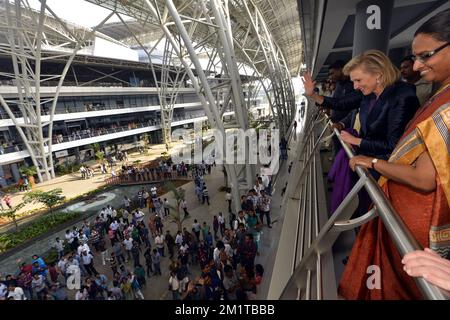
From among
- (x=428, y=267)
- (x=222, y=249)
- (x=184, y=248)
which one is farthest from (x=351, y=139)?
(x=184, y=248)

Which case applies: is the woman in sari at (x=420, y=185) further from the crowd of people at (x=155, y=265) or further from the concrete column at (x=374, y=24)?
the concrete column at (x=374, y=24)

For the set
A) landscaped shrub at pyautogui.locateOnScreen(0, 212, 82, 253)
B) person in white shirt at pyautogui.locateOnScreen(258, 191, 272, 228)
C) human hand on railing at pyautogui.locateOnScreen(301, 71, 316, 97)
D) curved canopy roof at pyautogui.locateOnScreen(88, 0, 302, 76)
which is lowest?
landscaped shrub at pyautogui.locateOnScreen(0, 212, 82, 253)

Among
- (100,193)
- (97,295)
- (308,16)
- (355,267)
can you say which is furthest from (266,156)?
(355,267)

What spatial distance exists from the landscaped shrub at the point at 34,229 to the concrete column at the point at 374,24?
662 inches

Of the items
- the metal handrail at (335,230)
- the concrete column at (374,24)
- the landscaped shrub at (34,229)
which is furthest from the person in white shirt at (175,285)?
the landscaped shrub at (34,229)

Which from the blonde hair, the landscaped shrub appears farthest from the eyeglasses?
the landscaped shrub

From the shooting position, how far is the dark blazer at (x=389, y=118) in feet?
6.12

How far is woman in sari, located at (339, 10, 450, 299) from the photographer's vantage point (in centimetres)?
110

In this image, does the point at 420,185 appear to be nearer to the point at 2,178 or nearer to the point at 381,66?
the point at 381,66

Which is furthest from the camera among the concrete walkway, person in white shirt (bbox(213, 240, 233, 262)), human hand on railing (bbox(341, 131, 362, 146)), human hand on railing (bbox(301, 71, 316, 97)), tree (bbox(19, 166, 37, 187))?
tree (bbox(19, 166, 37, 187))

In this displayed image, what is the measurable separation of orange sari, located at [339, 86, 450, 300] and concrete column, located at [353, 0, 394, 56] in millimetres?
5073

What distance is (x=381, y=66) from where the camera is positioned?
205 cm

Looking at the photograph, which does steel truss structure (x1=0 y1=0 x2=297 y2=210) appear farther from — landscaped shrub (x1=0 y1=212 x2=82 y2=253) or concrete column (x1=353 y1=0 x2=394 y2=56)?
landscaped shrub (x1=0 y1=212 x2=82 y2=253)
